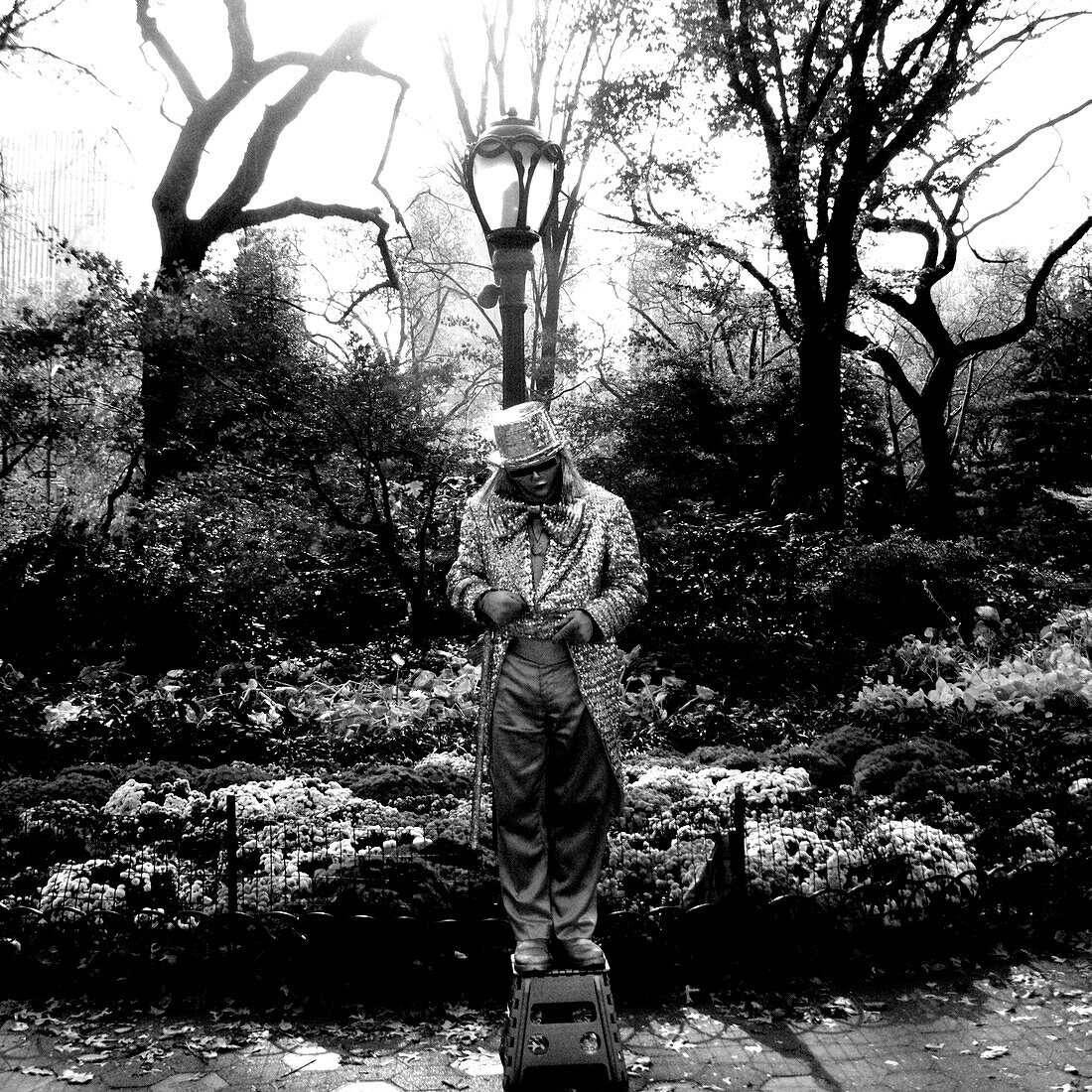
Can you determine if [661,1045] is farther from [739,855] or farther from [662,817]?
[662,817]

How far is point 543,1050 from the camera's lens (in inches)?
119

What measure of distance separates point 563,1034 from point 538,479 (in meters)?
1.74

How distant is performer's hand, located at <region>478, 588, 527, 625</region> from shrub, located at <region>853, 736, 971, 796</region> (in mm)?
3077

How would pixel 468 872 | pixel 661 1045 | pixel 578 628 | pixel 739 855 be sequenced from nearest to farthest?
pixel 578 628
pixel 661 1045
pixel 739 855
pixel 468 872

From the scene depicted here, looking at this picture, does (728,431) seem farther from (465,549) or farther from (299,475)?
(465,549)

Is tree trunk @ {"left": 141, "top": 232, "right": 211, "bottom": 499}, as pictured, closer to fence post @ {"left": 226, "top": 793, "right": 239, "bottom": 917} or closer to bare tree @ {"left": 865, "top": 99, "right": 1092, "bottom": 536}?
fence post @ {"left": 226, "top": 793, "right": 239, "bottom": 917}

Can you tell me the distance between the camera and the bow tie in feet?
11.9

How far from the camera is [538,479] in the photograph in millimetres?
3613

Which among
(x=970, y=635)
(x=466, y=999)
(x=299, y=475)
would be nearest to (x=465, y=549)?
(x=466, y=999)

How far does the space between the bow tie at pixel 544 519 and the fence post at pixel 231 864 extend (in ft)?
5.79

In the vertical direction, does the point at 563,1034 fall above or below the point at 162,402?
below

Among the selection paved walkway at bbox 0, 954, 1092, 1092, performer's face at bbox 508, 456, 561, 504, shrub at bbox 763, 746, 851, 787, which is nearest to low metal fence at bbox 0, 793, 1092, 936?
paved walkway at bbox 0, 954, 1092, 1092

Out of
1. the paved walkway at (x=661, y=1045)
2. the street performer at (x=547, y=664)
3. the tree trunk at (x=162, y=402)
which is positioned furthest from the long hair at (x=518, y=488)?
the tree trunk at (x=162, y=402)

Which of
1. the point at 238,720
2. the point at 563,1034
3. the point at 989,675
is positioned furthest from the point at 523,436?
the point at 989,675
